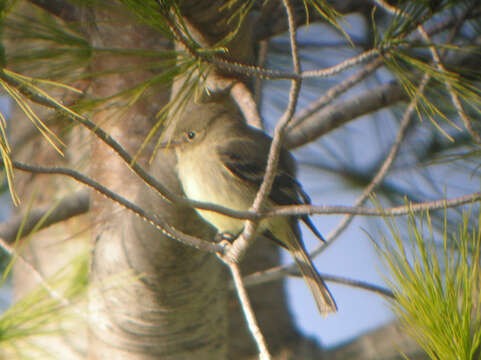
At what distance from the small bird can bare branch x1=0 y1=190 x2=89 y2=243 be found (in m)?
0.43

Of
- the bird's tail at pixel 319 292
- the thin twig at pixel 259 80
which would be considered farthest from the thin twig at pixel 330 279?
the thin twig at pixel 259 80

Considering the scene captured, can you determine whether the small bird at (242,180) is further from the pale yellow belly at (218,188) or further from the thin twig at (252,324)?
the thin twig at (252,324)

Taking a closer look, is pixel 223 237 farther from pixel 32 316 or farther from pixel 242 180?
pixel 32 316

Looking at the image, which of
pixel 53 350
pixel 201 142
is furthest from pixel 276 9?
pixel 53 350

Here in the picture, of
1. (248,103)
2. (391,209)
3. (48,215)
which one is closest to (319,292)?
(248,103)

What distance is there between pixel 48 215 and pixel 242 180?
699 millimetres

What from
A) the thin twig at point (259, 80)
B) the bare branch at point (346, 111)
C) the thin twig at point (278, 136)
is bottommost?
the thin twig at point (278, 136)

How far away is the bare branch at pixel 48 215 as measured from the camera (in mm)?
2084

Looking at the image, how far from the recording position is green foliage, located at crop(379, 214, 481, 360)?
1.03 meters

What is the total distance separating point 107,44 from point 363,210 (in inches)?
47.5

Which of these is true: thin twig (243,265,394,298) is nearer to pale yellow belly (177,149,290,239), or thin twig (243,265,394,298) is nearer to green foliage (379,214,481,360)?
pale yellow belly (177,149,290,239)

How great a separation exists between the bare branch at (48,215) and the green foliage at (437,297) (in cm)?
133

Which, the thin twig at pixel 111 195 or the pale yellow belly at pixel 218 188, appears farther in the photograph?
the pale yellow belly at pixel 218 188

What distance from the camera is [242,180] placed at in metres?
1.96
